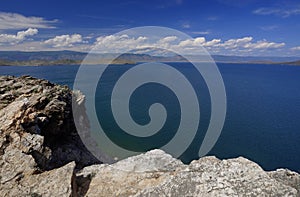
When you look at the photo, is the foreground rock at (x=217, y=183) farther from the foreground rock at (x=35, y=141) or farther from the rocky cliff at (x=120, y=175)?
the foreground rock at (x=35, y=141)

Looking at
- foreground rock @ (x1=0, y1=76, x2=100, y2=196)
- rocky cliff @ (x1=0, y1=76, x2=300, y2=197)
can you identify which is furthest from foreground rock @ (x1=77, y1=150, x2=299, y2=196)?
foreground rock @ (x1=0, y1=76, x2=100, y2=196)

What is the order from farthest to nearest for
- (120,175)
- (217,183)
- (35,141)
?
1. (35,141)
2. (120,175)
3. (217,183)

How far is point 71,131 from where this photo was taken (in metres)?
28.9

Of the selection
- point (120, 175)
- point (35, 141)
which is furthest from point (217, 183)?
point (35, 141)

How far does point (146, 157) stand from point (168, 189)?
19.9ft

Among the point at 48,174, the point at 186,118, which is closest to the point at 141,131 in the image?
the point at 186,118

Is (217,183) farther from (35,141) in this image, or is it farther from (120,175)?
(35,141)

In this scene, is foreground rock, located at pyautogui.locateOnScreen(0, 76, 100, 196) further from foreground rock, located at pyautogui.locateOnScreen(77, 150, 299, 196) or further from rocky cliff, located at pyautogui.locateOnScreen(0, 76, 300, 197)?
foreground rock, located at pyautogui.locateOnScreen(77, 150, 299, 196)

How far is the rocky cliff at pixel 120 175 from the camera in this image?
786 cm

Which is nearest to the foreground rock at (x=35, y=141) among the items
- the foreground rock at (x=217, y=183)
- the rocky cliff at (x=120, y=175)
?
the rocky cliff at (x=120, y=175)

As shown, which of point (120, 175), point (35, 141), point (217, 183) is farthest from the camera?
point (35, 141)

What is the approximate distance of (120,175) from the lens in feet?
40.2

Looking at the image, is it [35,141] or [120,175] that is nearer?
[120,175]

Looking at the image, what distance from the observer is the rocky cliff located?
7.86m
